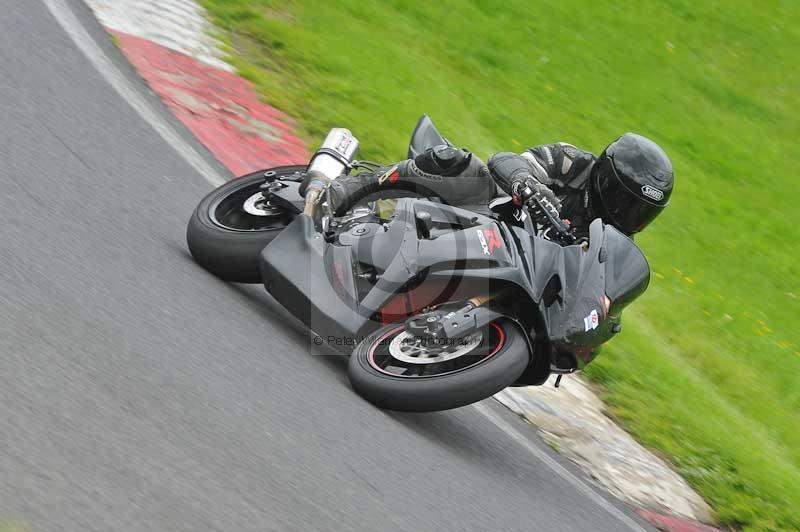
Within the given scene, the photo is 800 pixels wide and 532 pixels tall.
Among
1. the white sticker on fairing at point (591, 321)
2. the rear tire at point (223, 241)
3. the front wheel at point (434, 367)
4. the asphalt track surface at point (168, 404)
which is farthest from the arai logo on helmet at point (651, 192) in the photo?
the rear tire at point (223, 241)

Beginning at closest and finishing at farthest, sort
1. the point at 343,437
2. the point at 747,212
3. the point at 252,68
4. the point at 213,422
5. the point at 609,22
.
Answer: the point at 213,422 → the point at 343,437 → the point at 252,68 → the point at 747,212 → the point at 609,22

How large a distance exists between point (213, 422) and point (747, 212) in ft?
37.6

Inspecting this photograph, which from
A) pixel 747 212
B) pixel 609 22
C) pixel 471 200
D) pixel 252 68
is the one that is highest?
pixel 471 200

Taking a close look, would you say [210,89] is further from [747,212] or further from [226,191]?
[747,212]

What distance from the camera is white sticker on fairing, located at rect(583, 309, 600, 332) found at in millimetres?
5328

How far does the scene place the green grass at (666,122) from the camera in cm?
816

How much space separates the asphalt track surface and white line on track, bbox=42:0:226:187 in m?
0.21

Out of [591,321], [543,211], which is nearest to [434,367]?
[591,321]

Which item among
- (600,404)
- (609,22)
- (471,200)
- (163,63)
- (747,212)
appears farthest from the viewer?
(609,22)

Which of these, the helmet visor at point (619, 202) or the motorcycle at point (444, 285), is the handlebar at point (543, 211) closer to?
the motorcycle at point (444, 285)

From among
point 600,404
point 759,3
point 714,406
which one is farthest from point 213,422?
point 759,3

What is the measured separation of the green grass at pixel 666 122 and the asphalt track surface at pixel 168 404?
2.17 m

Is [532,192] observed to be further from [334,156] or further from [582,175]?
[334,156]

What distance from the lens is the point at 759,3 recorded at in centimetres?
2084
